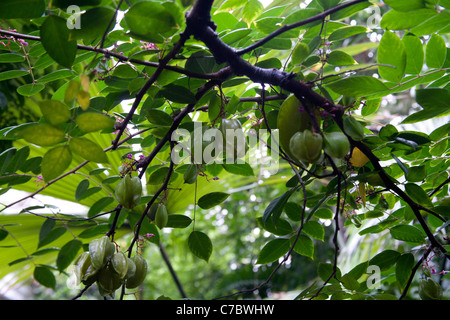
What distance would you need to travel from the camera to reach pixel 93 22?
34 centimetres

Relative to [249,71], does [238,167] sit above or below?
below

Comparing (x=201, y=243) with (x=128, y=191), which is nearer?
(x=128, y=191)

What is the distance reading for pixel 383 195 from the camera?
0.61 meters

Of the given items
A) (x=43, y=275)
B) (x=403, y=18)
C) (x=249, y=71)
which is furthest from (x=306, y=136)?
(x=43, y=275)

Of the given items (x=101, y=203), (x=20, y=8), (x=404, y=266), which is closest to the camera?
(x=20, y=8)

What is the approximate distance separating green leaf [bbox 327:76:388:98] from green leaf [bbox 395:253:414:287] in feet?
A: 0.97

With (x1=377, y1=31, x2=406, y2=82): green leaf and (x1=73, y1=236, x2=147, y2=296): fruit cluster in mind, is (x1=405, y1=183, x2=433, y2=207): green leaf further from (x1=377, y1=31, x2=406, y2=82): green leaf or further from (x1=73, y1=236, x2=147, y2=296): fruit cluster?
(x1=73, y1=236, x2=147, y2=296): fruit cluster

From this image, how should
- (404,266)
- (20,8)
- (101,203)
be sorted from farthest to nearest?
(101,203) < (404,266) < (20,8)

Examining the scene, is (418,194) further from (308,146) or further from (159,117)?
(159,117)

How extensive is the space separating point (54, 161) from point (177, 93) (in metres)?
0.17

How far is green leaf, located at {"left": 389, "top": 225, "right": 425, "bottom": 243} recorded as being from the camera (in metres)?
0.57

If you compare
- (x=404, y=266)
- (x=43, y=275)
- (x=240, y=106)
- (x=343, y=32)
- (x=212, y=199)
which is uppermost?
(x=343, y=32)

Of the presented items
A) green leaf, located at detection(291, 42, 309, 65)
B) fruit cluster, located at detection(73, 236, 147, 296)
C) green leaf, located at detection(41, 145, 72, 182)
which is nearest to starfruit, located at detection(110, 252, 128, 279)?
fruit cluster, located at detection(73, 236, 147, 296)
